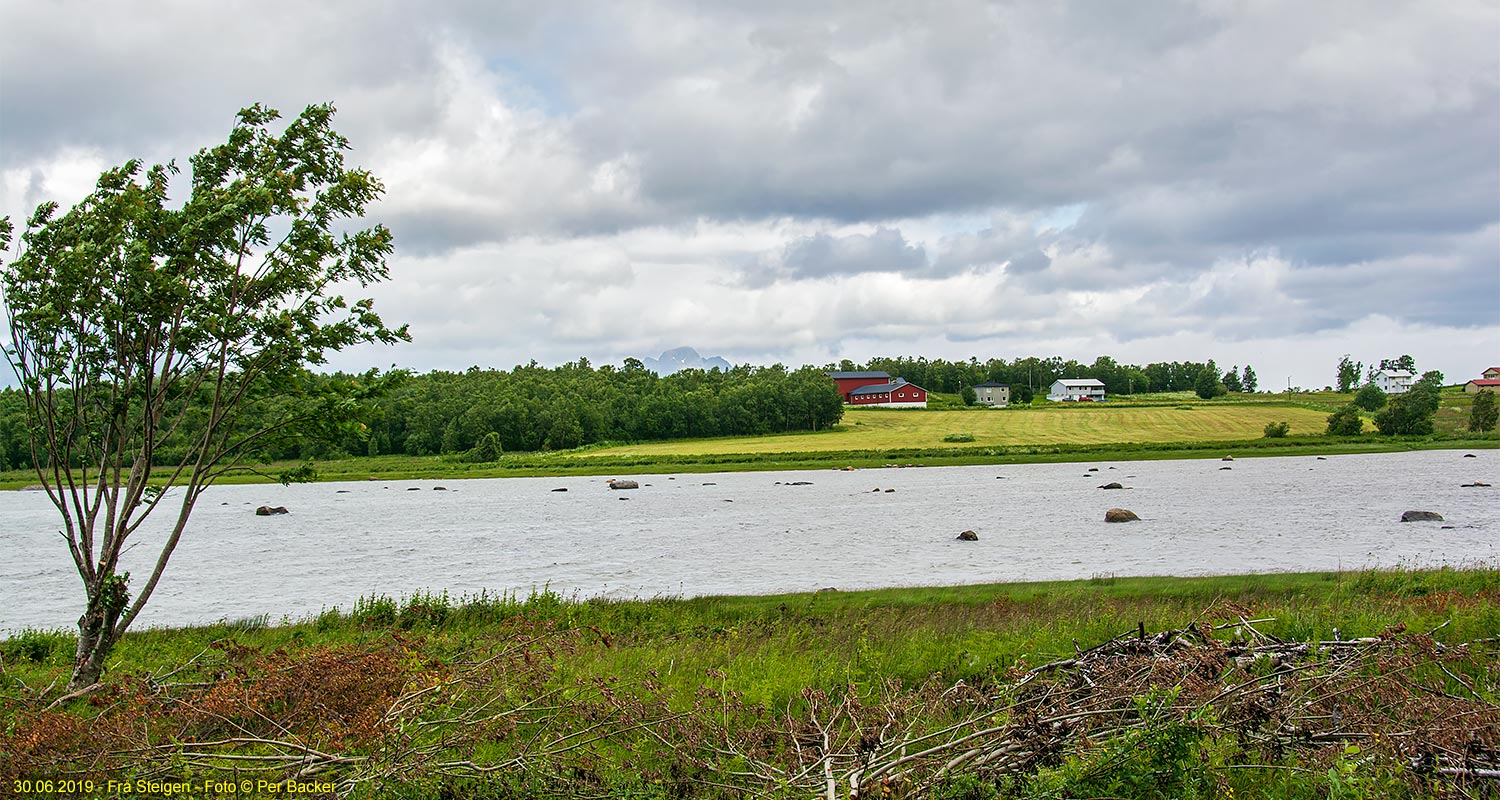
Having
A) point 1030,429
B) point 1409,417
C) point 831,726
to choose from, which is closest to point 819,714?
point 831,726

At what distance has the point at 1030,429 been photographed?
404 feet

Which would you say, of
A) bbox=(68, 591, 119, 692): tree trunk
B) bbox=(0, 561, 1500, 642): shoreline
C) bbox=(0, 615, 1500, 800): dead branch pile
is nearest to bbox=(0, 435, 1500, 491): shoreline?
bbox=(0, 561, 1500, 642): shoreline

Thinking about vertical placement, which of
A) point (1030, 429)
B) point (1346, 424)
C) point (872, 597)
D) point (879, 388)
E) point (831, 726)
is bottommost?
point (872, 597)

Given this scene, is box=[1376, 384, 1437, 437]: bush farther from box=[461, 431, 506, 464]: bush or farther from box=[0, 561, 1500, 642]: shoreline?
box=[461, 431, 506, 464]: bush

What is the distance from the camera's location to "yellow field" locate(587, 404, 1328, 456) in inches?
4390

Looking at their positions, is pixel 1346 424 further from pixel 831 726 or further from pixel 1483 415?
pixel 831 726

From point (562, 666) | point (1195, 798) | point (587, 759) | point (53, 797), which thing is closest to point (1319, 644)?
point (1195, 798)

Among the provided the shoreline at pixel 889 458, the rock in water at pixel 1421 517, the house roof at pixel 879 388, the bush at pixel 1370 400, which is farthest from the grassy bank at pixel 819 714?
the house roof at pixel 879 388

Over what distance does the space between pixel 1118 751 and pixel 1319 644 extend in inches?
140

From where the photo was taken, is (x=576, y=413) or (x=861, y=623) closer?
(x=861, y=623)

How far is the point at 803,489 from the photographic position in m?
69.2

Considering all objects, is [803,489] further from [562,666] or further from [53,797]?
[53,797]

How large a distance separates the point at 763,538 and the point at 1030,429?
9138 cm

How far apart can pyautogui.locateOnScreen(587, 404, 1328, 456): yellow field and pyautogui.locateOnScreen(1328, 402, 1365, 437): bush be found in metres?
2.32
